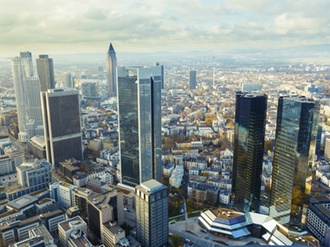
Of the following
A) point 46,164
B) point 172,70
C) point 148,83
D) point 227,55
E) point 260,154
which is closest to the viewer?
point 260,154

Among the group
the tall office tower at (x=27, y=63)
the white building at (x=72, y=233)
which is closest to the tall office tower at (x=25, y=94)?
the tall office tower at (x=27, y=63)

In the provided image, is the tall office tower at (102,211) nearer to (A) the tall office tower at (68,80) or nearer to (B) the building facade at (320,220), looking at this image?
(B) the building facade at (320,220)

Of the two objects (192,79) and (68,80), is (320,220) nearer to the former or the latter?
(192,79)

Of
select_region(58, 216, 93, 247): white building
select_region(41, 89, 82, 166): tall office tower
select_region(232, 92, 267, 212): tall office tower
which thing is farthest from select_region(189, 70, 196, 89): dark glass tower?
select_region(58, 216, 93, 247): white building

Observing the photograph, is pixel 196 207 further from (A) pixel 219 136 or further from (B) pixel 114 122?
(B) pixel 114 122

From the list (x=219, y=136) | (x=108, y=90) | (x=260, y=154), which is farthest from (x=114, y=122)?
(x=260, y=154)
